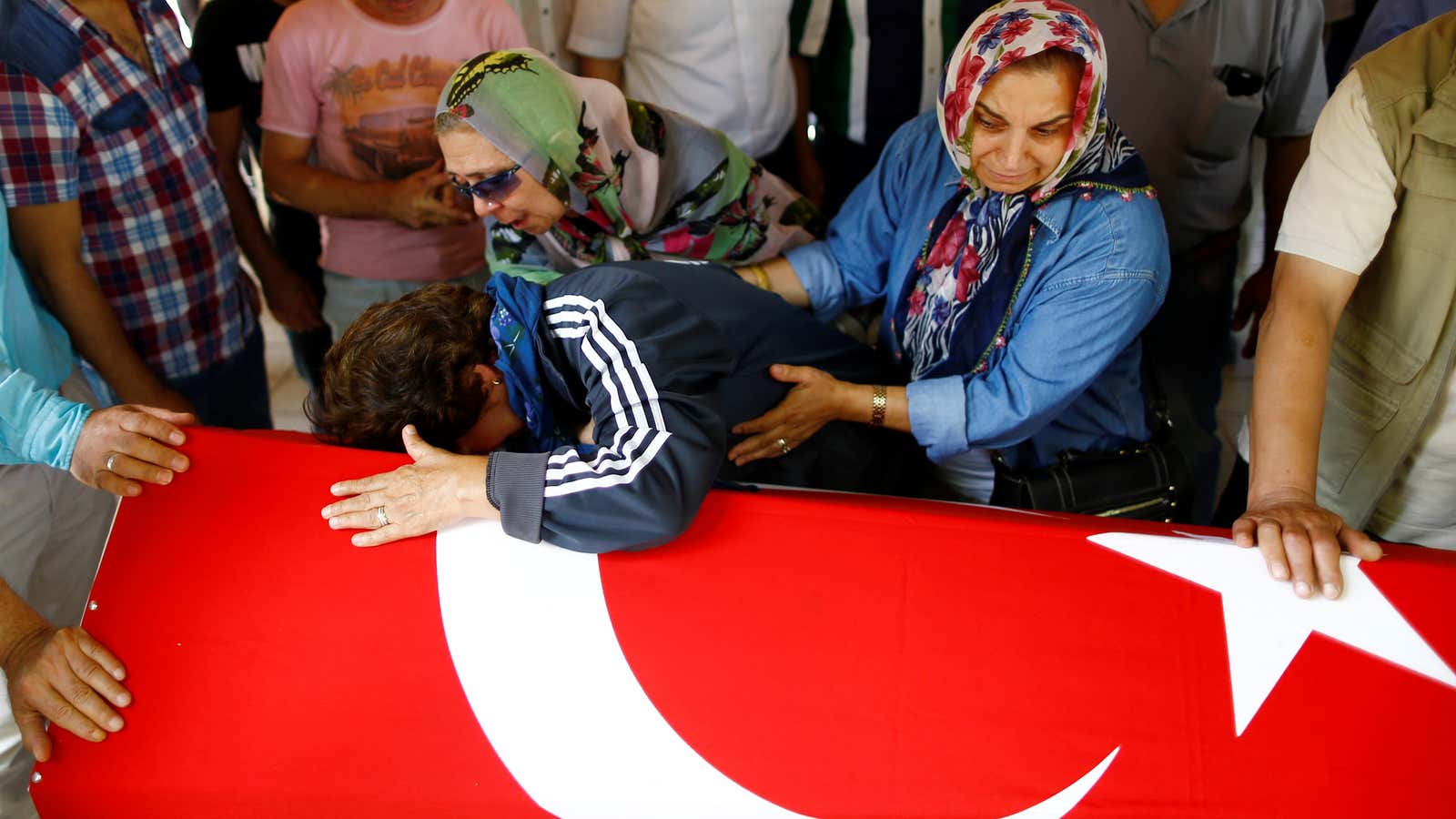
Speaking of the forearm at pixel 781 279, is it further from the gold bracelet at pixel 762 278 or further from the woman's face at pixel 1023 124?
the woman's face at pixel 1023 124

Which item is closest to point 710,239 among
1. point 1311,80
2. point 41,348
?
point 41,348

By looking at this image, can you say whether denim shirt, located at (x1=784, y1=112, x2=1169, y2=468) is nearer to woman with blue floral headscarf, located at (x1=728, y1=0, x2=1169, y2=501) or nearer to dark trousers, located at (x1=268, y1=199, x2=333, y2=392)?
woman with blue floral headscarf, located at (x1=728, y1=0, x2=1169, y2=501)

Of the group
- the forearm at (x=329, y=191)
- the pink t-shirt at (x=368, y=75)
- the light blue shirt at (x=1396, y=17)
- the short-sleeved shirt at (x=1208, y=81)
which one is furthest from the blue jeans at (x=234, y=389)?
the light blue shirt at (x=1396, y=17)

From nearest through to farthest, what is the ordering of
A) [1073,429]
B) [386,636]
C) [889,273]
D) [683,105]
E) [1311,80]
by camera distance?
[386,636]
[1073,429]
[889,273]
[1311,80]
[683,105]

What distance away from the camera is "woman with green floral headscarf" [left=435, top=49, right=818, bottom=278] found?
187cm

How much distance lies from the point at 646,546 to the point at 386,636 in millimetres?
407

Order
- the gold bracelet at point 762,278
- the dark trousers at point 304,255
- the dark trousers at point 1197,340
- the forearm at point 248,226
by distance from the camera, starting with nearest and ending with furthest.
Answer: the gold bracelet at point 762,278 → the dark trousers at point 1197,340 → the forearm at point 248,226 → the dark trousers at point 304,255

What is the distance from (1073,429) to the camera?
1.85 meters

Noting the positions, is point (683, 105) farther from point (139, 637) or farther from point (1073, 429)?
point (139, 637)

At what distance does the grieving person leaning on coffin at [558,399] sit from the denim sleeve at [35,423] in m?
0.36

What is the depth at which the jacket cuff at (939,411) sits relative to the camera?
5.73ft

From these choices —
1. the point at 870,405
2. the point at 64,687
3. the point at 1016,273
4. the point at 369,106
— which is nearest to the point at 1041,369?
the point at 1016,273

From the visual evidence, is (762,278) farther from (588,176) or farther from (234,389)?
(234,389)

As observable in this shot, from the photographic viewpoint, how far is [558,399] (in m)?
1.66
